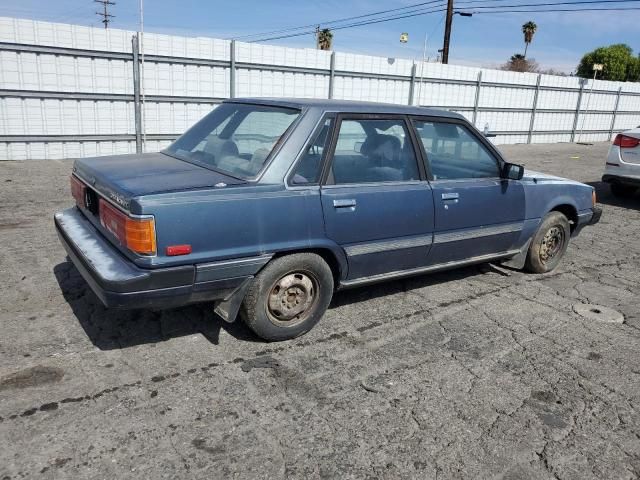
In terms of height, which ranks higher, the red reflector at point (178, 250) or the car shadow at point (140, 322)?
the red reflector at point (178, 250)

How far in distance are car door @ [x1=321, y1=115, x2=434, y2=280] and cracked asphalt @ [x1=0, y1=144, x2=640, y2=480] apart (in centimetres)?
57

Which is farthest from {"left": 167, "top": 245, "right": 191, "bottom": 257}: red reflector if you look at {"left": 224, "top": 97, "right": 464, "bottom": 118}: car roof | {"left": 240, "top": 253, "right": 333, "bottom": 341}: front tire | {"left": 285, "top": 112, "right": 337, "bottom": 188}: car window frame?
{"left": 224, "top": 97, "right": 464, "bottom": 118}: car roof

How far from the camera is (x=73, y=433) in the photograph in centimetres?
265

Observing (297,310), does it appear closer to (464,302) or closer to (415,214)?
(415,214)

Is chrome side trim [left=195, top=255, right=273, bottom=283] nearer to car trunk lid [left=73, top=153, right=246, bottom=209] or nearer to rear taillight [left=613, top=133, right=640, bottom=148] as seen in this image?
car trunk lid [left=73, top=153, right=246, bottom=209]

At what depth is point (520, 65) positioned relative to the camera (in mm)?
58375

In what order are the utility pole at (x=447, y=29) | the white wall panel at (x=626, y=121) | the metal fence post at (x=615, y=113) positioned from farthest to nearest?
the utility pole at (x=447, y=29)
the white wall panel at (x=626, y=121)
the metal fence post at (x=615, y=113)

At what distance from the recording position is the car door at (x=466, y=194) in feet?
14.1

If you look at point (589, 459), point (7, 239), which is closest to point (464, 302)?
point (589, 459)

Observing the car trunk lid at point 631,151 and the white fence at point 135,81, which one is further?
the white fence at point 135,81

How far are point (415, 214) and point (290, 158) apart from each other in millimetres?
1138

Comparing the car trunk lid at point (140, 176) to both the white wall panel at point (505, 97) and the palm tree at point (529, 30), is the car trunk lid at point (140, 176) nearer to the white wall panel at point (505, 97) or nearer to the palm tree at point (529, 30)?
the white wall panel at point (505, 97)

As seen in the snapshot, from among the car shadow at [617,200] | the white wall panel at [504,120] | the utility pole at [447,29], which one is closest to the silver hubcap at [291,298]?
the car shadow at [617,200]

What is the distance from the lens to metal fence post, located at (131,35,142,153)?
35.3 feet
